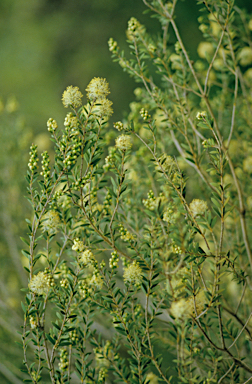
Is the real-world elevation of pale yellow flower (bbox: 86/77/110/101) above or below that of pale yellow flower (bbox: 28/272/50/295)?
above

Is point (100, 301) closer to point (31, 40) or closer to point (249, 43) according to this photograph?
point (249, 43)

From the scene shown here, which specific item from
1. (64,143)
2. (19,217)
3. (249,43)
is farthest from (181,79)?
(19,217)

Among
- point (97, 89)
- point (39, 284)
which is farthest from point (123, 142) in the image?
point (39, 284)

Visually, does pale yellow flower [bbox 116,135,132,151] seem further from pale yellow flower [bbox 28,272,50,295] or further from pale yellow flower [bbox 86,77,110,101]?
pale yellow flower [bbox 28,272,50,295]

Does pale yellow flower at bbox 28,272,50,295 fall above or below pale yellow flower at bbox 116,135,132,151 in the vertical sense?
below

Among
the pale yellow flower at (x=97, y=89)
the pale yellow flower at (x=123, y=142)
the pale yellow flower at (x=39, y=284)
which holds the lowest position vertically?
the pale yellow flower at (x=39, y=284)

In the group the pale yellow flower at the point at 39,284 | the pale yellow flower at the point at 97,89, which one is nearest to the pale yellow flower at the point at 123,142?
the pale yellow flower at the point at 97,89

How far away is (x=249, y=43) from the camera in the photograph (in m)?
0.70

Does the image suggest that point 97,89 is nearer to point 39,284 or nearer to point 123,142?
point 123,142

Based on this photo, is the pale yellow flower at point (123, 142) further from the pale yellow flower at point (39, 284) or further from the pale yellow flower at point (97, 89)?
the pale yellow flower at point (39, 284)

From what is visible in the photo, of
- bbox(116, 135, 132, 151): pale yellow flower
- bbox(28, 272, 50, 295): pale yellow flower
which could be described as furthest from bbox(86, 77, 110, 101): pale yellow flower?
bbox(28, 272, 50, 295): pale yellow flower

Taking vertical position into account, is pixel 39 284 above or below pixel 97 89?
below

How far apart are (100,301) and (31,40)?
A: 5.52 ft

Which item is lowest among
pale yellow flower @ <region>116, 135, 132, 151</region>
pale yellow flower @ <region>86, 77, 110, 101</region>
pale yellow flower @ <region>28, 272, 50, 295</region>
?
pale yellow flower @ <region>28, 272, 50, 295</region>
